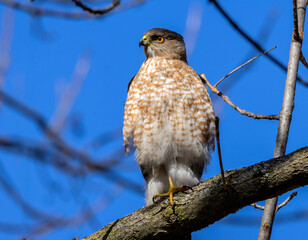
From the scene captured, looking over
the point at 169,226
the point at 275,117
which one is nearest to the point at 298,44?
the point at 275,117

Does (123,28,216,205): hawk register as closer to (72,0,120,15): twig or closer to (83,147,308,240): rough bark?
(83,147,308,240): rough bark

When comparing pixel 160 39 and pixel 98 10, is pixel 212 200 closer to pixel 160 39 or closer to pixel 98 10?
pixel 98 10

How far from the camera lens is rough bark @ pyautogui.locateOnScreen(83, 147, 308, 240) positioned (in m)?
2.73

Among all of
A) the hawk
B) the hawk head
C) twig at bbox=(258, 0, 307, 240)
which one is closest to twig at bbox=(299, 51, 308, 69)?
twig at bbox=(258, 0, 307, 240)

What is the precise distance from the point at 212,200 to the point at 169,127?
4.49ft

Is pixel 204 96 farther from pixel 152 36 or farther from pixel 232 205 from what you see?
pixel 232 205

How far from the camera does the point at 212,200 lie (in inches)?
115

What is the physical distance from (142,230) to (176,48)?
2.63 meters

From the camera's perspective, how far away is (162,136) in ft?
13.8

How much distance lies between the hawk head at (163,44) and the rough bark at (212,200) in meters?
2.27

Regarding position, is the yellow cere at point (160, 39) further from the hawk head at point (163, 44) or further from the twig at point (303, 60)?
the twig at point (303, 60)

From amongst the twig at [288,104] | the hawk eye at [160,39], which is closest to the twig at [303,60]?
the twig at [288,104]

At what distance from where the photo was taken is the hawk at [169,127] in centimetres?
420

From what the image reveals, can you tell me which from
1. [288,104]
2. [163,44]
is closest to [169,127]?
[288,104]
